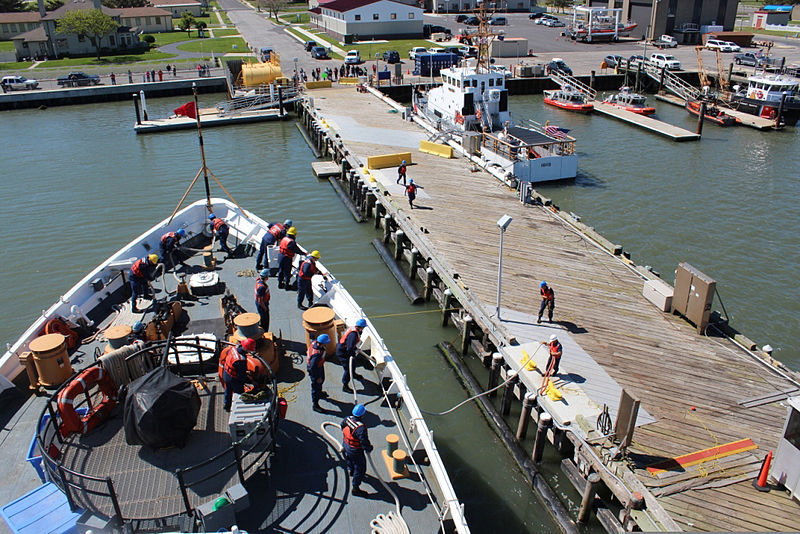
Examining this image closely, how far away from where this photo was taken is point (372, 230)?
26.4m

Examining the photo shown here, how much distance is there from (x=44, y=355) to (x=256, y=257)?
694 centimetres

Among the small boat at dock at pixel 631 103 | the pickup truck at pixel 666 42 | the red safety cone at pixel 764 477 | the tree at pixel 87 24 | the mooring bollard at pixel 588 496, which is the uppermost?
the tree at pixel 87 24

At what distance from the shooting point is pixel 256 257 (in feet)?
56.2

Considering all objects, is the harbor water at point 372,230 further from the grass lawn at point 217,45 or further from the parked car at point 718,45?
the grass lawn at point 217,45

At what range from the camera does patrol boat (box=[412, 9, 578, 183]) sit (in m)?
30.7

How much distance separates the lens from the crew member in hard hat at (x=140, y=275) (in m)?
13.8

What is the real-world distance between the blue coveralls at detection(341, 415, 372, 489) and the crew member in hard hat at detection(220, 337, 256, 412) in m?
1.95

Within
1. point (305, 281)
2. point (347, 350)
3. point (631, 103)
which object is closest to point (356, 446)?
point (347, 350)

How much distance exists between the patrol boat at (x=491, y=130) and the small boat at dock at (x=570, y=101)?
1372cm

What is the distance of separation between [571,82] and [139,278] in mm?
50456

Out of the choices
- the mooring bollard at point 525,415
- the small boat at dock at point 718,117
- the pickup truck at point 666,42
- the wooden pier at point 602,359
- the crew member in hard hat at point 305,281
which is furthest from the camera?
the pickup truck at point 666,42

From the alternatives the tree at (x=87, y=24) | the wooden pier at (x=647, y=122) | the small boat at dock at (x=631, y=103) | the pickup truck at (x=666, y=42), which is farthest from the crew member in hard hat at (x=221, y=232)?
the pickup truck at (x=666, y=42)

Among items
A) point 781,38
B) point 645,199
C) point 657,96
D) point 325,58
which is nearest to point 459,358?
point 645,199

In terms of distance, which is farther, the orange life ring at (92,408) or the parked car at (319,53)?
the parked car at (319,53)
